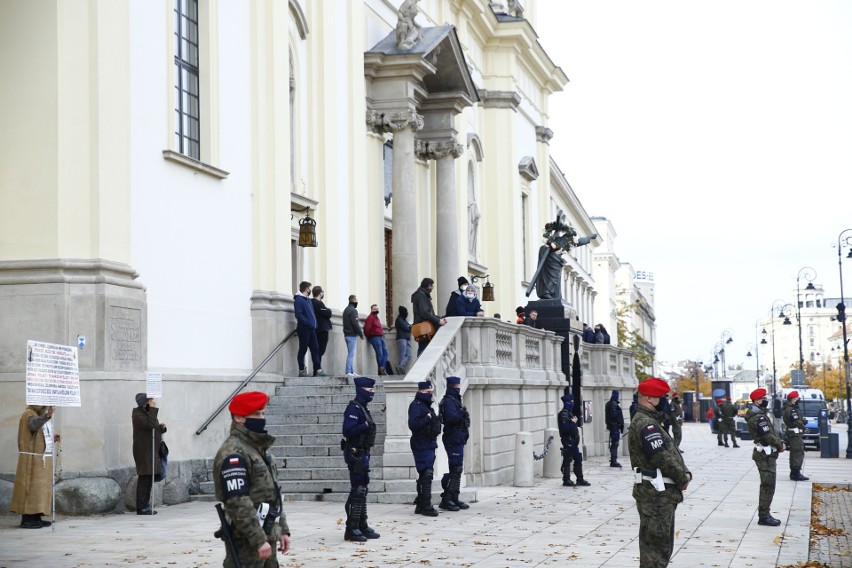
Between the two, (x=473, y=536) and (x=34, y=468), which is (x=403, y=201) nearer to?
(x=34, y=468)

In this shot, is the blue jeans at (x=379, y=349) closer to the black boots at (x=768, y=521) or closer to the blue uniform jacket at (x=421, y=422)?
the blue uniform jacket at (x=421, y=422)

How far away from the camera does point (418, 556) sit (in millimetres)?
13445

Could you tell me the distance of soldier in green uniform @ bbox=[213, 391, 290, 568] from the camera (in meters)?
8.04

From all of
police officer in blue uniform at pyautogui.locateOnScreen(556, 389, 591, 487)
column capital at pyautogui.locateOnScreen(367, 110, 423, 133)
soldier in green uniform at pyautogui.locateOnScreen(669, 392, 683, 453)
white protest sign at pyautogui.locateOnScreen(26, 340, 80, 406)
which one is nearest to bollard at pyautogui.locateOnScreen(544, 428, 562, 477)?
police officer in blue uniform at pyautogui.locateOnScreen(556, 389, 591, 487)

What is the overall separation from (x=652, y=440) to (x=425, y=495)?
6.94 meters

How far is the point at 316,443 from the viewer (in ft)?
68.9

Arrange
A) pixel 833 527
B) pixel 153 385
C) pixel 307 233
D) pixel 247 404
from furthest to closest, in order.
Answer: pixel 307 233 < pixel 833 527 < pixel 153 385 < pixel 247 404

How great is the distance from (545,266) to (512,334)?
5.92 metres

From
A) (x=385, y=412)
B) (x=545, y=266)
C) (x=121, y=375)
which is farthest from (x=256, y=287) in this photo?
(x=545, y=266)

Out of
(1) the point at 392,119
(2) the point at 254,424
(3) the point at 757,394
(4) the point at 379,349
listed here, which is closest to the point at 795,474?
(3) the point at 757,394

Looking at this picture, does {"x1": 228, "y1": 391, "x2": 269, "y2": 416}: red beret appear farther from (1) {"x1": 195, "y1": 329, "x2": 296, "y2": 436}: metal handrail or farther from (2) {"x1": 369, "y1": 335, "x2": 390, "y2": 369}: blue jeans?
(2) {"x1": 369, "y1": 335, "x2": 390, "y2": 369}: blue jeans

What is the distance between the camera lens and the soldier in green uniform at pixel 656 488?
1085cm

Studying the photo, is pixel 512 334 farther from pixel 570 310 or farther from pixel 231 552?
pixel 231 552

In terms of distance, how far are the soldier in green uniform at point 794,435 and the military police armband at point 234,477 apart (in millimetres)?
19360
